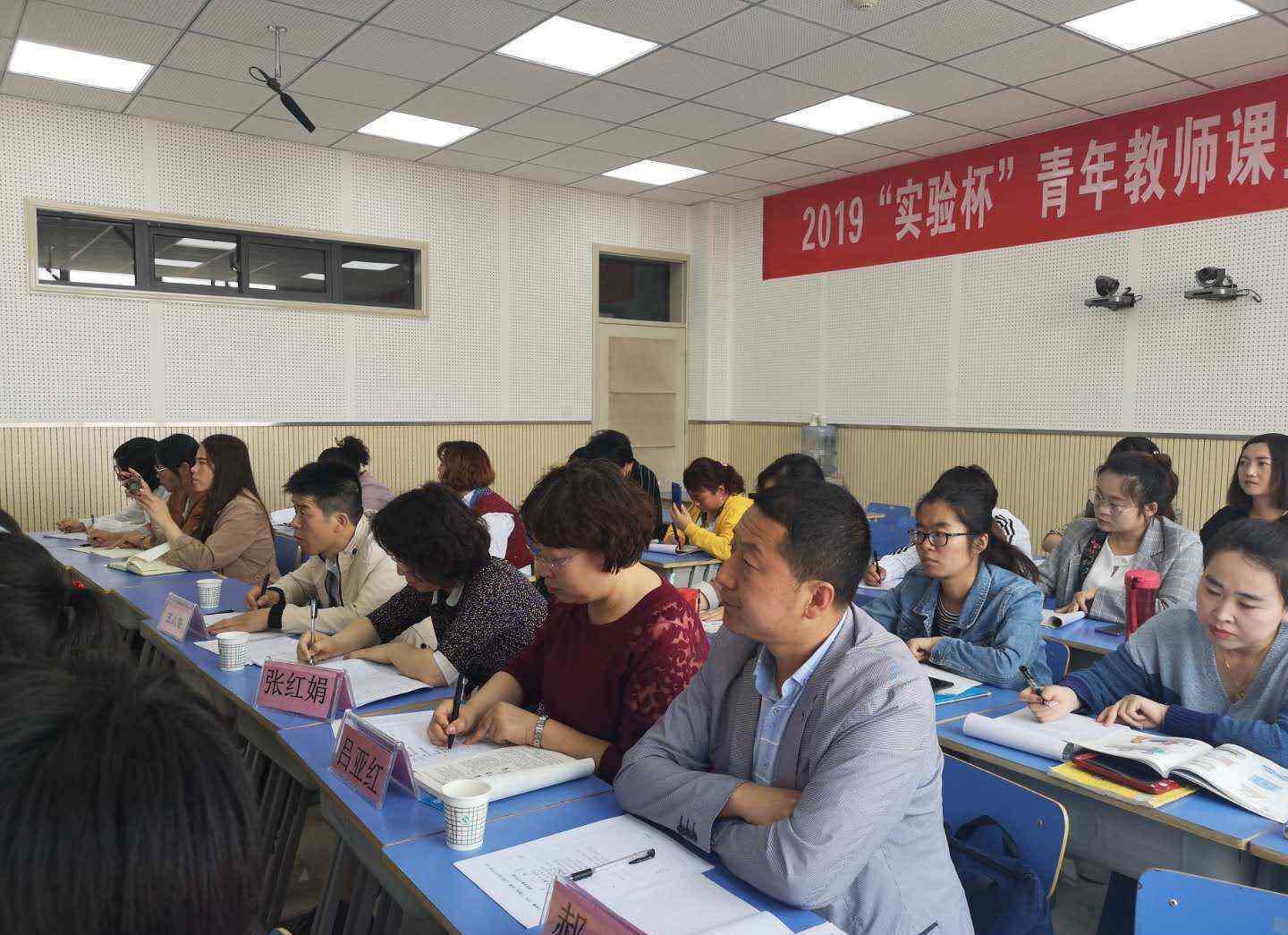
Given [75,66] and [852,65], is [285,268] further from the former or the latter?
[852,65]

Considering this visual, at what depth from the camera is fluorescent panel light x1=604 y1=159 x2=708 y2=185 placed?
753 centimetres

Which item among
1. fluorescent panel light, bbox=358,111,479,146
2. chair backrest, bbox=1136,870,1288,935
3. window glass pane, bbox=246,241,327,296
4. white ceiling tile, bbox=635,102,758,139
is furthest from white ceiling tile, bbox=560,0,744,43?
chair backrest, bbox=1136,870,1288,935

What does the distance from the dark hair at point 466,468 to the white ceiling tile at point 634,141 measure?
2.65m

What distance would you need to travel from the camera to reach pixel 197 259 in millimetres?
6754

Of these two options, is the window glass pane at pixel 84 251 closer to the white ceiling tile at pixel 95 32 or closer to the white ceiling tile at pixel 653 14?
the white ceiling tile at pixel 95 32

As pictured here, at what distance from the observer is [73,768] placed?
60 cm

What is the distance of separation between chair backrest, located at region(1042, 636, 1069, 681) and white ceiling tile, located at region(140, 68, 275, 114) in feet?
17.8

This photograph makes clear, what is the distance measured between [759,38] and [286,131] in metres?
3.59

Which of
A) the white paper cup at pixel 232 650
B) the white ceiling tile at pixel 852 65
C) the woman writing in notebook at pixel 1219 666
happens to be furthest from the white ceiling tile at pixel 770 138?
the white paper cup at pixel 232 650

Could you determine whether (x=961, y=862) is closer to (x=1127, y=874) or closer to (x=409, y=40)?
(x=1127, y=874)

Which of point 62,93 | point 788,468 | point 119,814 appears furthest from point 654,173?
point 119,814

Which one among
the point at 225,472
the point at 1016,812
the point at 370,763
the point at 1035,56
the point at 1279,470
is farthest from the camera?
the point at 1035,56

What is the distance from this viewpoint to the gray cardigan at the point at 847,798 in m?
1.39

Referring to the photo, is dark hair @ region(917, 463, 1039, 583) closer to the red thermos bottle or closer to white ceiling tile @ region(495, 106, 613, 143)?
the red thermos bottle
